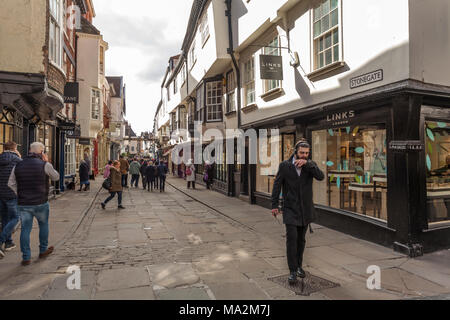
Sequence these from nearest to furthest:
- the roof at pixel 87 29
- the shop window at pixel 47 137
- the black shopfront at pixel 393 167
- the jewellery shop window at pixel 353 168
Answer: the black shopfront at pixel 393 167 → the jewellery shop window at pixel 353 168 → the shop window at pixel 47 137 → the roof at pixel 87 29

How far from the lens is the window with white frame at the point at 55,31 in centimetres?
989

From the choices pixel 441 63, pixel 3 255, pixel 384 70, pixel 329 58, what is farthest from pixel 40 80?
pixel 441 63

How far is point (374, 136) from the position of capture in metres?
6.89

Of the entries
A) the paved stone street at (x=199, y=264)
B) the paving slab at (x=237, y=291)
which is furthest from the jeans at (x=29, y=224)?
the paving slab at (x=237, y=291)

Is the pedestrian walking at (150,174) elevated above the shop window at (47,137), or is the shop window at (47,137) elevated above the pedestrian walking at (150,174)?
the shop window at (47,137)

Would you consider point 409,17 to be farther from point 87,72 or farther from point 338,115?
point 87,72

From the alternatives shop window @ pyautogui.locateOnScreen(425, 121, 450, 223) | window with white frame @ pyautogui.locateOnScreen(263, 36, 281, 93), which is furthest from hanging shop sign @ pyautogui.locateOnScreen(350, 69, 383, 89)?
window with white frame @ pyautogui.locateOnScreen(263, 36, 281, 93)

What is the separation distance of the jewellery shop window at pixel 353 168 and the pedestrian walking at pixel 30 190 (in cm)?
611

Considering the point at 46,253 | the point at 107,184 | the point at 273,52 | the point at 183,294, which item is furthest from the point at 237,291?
the point at 273,52

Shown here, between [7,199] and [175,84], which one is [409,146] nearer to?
[7,199]

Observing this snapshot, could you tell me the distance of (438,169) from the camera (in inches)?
257

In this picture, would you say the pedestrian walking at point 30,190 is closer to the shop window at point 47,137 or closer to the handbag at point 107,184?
the handbag at point 107,184

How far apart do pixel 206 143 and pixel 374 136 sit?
13.4 meters

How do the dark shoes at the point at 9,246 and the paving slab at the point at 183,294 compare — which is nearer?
the paving slab at the point at 183,294
